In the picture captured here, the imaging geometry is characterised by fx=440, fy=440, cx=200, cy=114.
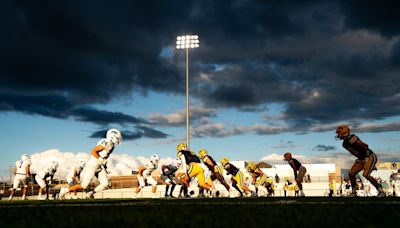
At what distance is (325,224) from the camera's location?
161 inches

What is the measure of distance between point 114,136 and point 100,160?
29.4 inches

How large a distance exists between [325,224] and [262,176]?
14.3 metres

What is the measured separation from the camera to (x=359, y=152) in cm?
1092

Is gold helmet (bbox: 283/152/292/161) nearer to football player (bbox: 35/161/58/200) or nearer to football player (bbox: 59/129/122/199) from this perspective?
football player (bbox: 59/129/122/199)

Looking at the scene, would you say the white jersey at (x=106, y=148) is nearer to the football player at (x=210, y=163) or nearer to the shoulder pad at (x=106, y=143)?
the shoulder pad at (x=106, y=143)

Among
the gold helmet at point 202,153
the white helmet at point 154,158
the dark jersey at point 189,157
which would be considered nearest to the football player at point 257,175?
the gold helmet at point 202,153

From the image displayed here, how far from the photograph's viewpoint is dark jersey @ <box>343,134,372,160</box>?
10.8 metres

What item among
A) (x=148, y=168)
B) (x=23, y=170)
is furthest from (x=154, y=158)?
(x=23, y=170)

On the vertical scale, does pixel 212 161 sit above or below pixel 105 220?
above

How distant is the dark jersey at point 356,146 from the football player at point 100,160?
19.1 feet

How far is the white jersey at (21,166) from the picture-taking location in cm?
1644

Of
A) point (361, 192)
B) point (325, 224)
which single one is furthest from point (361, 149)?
point (361, 192)

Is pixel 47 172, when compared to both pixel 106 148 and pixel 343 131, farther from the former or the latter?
pixel 343 131

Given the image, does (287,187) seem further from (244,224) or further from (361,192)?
(244,224)
